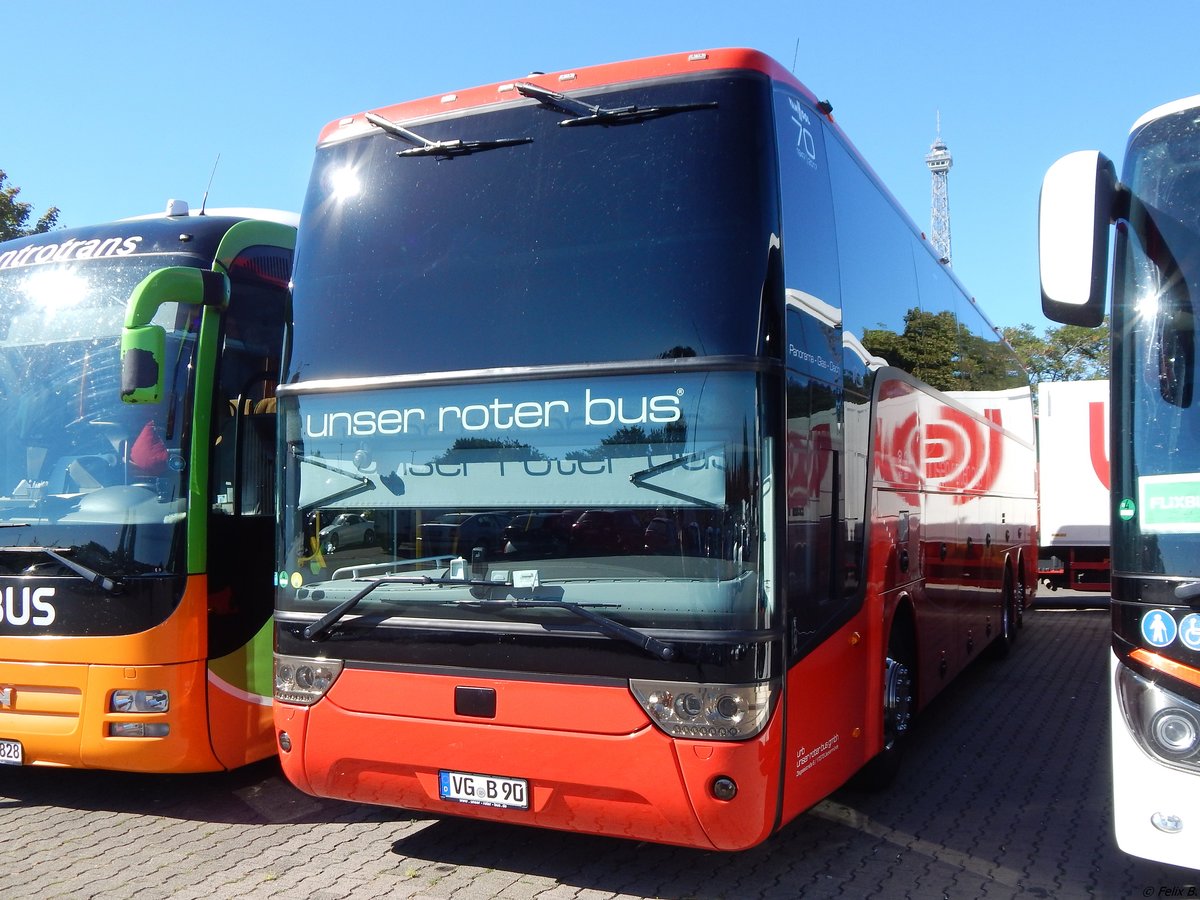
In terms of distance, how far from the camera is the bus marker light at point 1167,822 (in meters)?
4.00

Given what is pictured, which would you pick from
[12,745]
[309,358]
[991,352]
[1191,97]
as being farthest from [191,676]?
[991,352]

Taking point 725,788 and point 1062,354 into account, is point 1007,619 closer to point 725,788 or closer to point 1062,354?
point 725,788

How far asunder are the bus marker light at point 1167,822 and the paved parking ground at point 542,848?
13 centimetres

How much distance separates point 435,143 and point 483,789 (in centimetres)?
298

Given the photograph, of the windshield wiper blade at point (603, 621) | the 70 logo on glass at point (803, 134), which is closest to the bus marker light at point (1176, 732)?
the windshield wiper blade at point (603, 621)

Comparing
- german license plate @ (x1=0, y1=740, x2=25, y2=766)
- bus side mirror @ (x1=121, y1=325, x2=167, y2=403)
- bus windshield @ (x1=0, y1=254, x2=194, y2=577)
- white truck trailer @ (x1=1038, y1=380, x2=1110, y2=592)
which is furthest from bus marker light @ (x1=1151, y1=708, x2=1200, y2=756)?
white truck trailer @ (x1=1038, y1=380, x2=1110, y2=592)

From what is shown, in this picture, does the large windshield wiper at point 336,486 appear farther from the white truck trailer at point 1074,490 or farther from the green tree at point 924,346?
the white truck trailer at point 1074,490

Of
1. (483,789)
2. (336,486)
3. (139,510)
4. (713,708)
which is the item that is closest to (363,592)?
(336,486)

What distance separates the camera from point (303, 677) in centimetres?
515

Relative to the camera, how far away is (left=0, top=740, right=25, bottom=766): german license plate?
6.10 metres

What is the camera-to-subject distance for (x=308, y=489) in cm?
520

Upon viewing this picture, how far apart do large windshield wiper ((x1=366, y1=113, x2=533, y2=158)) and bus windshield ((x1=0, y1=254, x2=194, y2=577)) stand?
175 centimetres

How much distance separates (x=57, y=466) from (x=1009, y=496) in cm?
887

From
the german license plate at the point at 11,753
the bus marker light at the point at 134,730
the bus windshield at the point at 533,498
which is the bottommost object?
the german license plate at the point at 11,753
